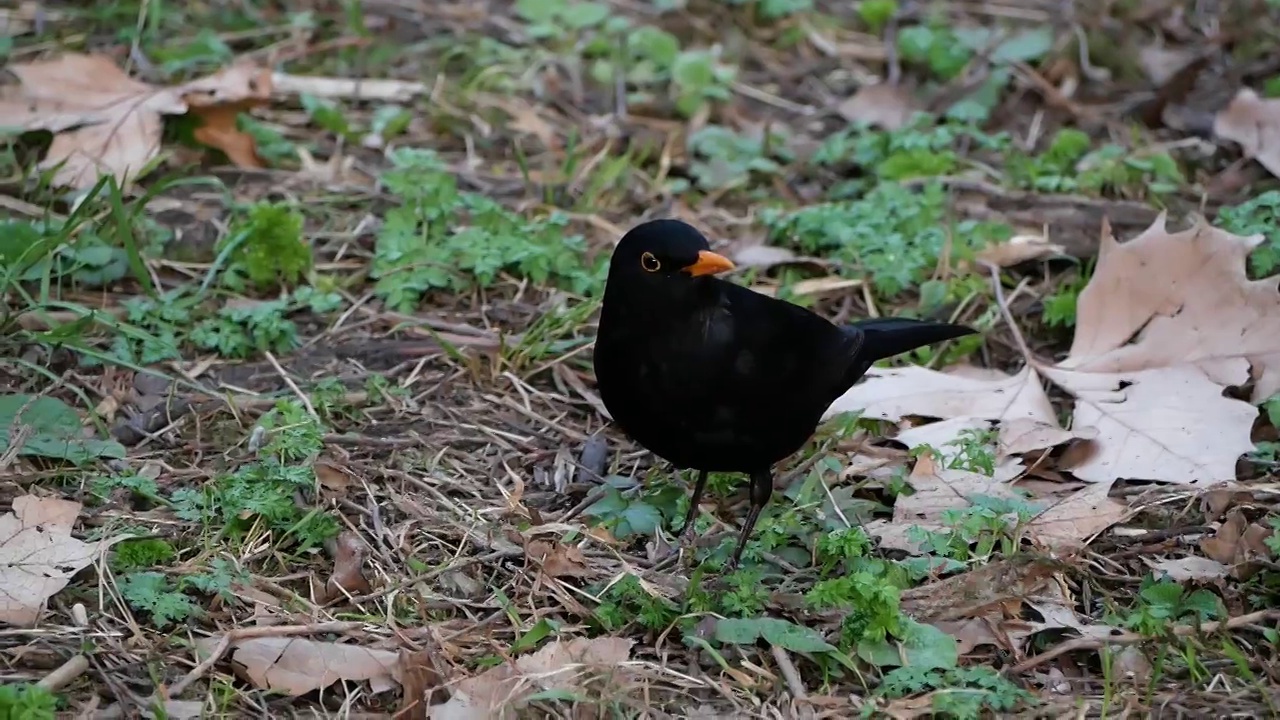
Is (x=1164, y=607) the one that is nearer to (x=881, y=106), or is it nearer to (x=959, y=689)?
(x=959, y=689)

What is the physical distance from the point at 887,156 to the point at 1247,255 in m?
1.49

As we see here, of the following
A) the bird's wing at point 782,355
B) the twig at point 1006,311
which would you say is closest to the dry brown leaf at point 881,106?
the twig at point 1006,311

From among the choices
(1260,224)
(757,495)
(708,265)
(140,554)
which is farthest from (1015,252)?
(140,554)

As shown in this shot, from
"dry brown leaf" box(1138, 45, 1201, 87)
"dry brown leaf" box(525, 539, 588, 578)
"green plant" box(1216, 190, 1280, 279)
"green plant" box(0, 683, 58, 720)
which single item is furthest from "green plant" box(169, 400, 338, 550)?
"dry brown leaf" box(1138, 45, 1201, 87)

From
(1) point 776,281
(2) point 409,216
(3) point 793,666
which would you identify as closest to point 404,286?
(2) point 409,216

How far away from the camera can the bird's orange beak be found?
333cm

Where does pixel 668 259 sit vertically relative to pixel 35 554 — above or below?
above

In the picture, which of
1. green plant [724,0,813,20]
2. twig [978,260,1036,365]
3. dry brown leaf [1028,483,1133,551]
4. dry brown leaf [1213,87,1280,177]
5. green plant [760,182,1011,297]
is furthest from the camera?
green plant [724,0,813,20]

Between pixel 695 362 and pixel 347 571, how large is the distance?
37.9 inches

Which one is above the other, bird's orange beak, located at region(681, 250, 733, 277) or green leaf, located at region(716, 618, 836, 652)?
bird's orange beak, located at region(681, 250, 733, 277)

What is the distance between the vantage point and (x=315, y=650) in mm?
2977

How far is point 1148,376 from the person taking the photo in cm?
407

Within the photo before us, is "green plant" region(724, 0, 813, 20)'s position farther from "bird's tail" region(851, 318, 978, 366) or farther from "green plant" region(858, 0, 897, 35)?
"bird's tail" region(851, 318, 978, 366)

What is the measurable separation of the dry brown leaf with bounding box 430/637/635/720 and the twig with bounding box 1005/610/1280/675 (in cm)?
88
